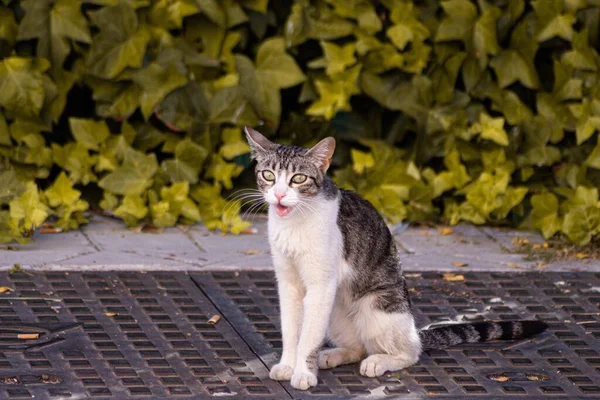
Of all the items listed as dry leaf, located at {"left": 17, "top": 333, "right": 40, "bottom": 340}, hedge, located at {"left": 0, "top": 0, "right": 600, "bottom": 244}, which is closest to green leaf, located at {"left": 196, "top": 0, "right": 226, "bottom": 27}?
hedge, located at {"left": 0, "top": 0, "right": 600, "bottom": 244}

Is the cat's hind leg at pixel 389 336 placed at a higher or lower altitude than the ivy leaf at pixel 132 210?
higher

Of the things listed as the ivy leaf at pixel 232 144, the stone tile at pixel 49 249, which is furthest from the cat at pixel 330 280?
the ivy leaf at pixel 232 144

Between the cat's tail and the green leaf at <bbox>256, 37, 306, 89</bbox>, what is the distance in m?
2.15

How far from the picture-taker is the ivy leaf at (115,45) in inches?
229

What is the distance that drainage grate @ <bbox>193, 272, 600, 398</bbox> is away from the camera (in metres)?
3.86

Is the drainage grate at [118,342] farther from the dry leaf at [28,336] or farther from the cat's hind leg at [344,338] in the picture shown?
the cat's hind leg at [344,338]

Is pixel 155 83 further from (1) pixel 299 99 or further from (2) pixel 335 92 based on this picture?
(2) pixel 335 92

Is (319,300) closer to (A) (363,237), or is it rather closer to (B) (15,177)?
(A) (363,237)

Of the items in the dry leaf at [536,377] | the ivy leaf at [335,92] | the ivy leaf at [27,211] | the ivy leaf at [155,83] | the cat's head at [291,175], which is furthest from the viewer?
the ivy leaf at [335,92]

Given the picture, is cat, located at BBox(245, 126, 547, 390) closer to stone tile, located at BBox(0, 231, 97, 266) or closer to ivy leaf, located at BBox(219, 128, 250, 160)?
stone tile, located at BBox(0, 231, 97, 266)

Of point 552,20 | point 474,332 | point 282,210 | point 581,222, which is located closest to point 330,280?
point 282,210

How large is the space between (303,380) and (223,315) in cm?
88

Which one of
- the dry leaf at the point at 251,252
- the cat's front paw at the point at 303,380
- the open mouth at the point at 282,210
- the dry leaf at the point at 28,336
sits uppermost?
the open mouth at the point at 282,210

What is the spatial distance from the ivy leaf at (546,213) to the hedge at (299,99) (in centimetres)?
1
